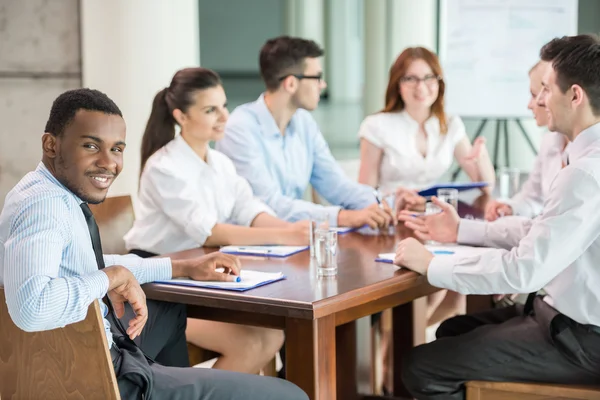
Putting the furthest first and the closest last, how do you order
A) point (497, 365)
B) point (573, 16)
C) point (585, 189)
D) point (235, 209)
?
point (573, 16) → point (235, 209) → point (497, 365) → point (585, 189)

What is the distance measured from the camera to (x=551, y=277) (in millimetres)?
2320

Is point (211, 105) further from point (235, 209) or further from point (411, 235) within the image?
point (411, 235)

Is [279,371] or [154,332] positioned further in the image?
→ [279,371]

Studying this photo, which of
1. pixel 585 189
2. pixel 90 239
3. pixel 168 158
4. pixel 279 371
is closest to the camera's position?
pixel 90 239

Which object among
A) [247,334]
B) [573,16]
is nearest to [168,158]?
[247,334]

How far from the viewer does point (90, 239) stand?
2039 mm

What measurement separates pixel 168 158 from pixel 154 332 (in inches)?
32.1

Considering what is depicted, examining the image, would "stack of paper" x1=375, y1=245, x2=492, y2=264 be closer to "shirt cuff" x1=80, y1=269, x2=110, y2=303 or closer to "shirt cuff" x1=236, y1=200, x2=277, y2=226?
"shirt cuff" x1=236, y1=200, x2=277, y2=226

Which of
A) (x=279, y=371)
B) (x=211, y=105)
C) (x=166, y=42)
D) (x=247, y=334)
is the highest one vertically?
(x=166, y=42)

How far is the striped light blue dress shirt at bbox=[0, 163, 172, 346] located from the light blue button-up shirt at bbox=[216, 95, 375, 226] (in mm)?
1650

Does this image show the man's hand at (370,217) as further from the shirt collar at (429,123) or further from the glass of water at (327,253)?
the shirt collar at (429,123)

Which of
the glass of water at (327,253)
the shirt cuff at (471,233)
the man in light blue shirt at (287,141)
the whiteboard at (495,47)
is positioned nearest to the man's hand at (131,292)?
the glass of water at (327,253)

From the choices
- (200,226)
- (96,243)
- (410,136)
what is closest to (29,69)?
(200,226)

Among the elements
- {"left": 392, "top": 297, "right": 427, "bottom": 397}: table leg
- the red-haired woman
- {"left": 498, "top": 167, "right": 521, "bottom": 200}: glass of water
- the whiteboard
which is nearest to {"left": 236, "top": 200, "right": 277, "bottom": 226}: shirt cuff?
{"left": 392, "top": 297, "right": 427, "bottom": 397}: table leg
